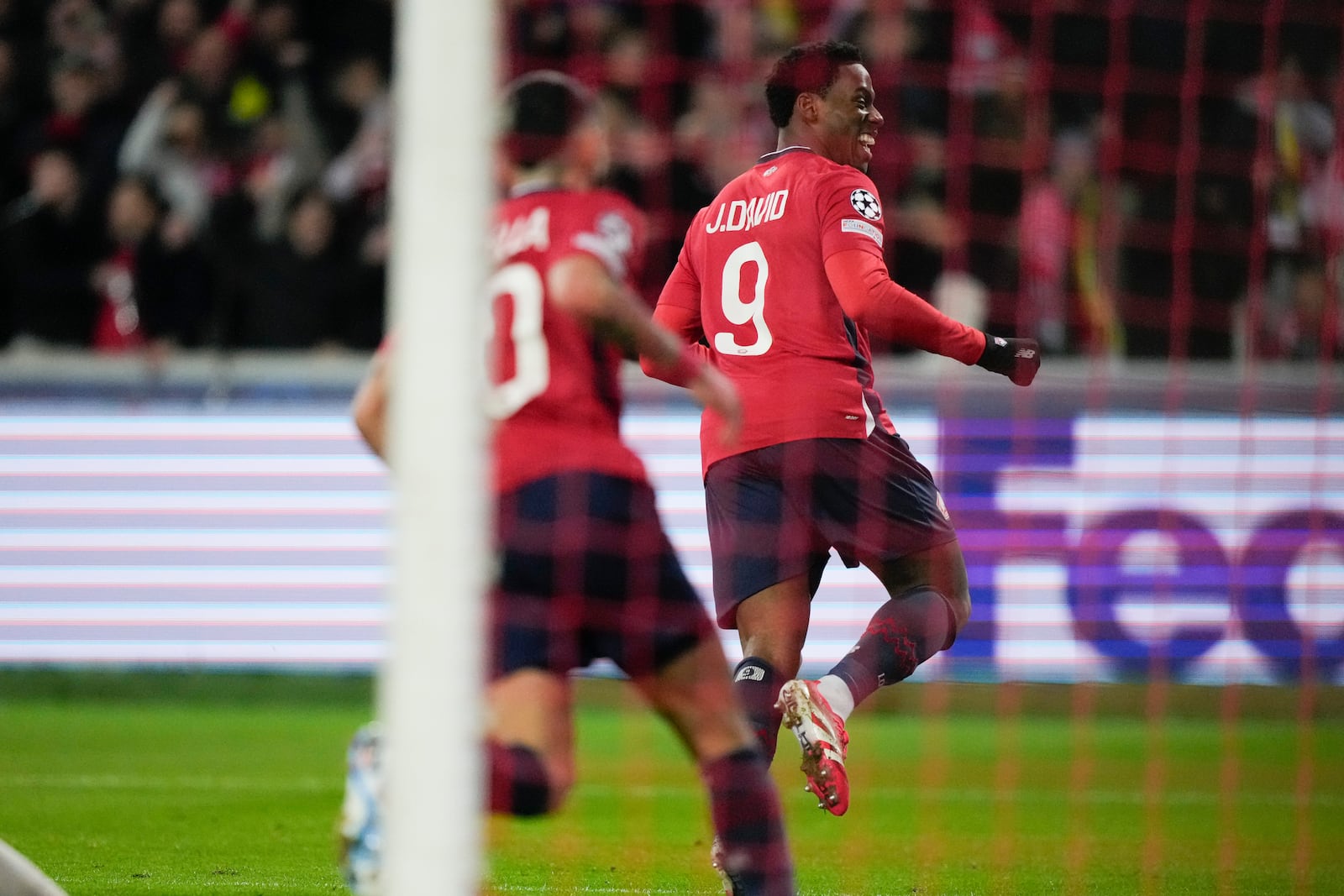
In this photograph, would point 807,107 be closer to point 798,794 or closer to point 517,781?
point 517,781

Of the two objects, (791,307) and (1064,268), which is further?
(1064,268)

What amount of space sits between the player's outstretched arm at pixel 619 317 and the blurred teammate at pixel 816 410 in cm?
109

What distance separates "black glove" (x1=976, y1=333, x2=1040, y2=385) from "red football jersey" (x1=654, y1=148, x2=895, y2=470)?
35 cm

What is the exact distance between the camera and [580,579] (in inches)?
136

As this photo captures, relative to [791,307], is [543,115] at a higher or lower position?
higher

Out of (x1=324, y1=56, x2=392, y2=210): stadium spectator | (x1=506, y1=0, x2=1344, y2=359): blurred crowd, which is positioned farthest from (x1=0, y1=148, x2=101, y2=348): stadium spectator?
(x1=506, y1=0, x2=1344, y2=359): blurred crowd

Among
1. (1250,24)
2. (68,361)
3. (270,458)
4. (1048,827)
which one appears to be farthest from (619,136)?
(1048,827)

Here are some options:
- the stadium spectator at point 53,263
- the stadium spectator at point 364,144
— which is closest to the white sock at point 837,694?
the stadium spectator at point 364,144

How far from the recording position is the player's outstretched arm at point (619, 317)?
3.34 m

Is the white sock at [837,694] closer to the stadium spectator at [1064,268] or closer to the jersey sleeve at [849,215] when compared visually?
the jersey sleeve at [849,215]

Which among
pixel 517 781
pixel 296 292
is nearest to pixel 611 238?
pixel 517 781

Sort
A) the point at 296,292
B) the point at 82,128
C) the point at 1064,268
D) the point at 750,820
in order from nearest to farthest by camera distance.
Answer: the point at 750,820 < the point at 1064,268 < the point at 296,292 < the point at 82,128

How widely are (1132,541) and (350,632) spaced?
3.87 metres

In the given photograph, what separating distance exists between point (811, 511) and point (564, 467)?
136cm
